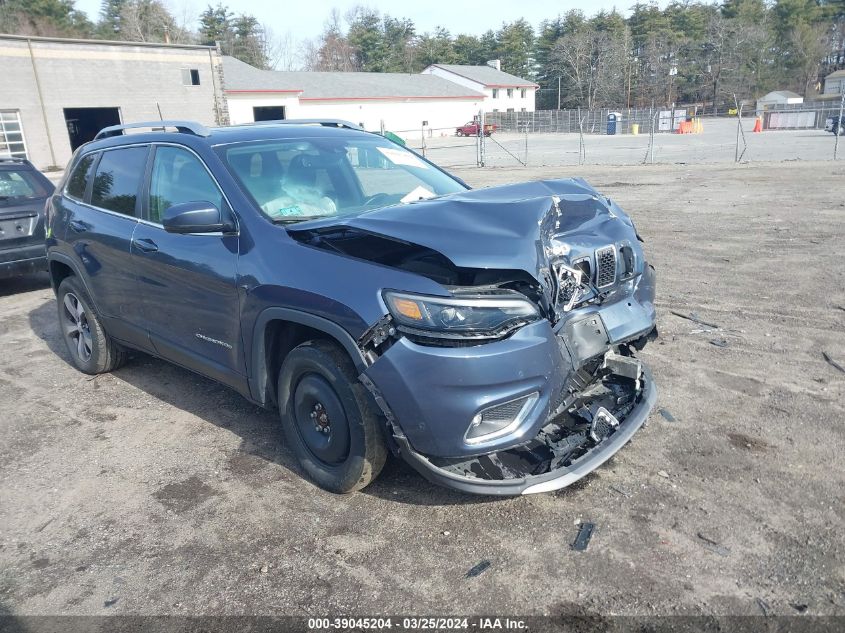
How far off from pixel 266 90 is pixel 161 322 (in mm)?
49225

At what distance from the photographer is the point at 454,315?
9.50 feet

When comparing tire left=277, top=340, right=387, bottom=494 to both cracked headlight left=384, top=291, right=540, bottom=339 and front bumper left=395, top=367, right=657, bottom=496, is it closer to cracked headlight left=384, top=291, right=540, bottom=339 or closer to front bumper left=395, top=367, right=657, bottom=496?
front bumper left=395, top=367, right=657, bottom=496

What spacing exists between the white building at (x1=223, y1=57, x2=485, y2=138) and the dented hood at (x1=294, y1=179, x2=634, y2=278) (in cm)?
3941

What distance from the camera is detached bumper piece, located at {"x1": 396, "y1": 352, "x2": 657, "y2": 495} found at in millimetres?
2961

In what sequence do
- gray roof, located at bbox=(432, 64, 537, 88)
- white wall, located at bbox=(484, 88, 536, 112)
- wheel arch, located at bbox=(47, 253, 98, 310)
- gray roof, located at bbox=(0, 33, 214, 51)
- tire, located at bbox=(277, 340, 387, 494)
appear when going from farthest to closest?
white wall, located at bbox=(484, 88, 536, 112) < gray roof, located at bbox=(432, 64, 537, 88) < gray roof, located at bbox=(0, 33, 214, 51) < wheel arch, located at bbox=(47, 253, 98, 310) < tire, located at bbox=(277, 340, 387, 494)

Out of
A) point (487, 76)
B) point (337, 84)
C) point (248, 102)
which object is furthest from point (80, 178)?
point (487, 76)

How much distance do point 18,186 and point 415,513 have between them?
25.0 ft

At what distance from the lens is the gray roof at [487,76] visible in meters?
79.4

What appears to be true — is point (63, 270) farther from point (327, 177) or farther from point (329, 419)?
point (329, 419)

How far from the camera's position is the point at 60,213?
5.47m

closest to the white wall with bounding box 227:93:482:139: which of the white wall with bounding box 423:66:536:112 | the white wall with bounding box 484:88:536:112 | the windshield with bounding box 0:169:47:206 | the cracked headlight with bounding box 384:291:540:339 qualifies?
the white wall with bounding box 423:66:536:112

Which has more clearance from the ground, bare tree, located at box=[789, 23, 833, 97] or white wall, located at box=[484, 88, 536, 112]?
bare tree, located at box=[789, 23, 833, 97]

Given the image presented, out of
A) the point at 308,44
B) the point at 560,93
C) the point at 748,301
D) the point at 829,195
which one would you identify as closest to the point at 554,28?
the point at 560,93

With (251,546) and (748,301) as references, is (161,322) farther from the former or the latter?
(748,301)
